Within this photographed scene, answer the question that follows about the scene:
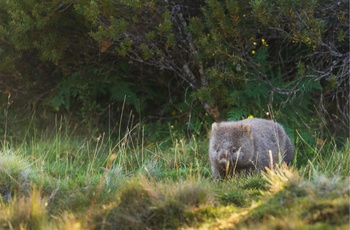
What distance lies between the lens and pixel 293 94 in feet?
27.5

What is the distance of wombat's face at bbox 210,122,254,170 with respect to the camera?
6691 millimetres

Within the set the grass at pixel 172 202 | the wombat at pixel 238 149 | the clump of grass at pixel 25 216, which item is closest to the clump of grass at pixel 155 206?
the grass at pixel 172 202

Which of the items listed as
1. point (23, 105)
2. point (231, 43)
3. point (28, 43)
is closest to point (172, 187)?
point (231, 43)

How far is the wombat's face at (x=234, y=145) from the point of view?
669 cm

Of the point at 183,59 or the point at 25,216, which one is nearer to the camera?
the point at 25,216

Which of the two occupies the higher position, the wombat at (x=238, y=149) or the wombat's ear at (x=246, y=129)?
the wombat's ear at (x=246, y=129)

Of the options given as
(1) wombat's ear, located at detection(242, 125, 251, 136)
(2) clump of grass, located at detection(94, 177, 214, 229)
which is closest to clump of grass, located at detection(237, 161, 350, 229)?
(2) clump of grass, located at detection(94, 177, 214, 229)

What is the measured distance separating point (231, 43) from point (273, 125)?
1220mm

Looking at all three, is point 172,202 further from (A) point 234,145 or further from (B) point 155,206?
Result: (A) point 234,145

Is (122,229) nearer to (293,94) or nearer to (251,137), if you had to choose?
(251,137)

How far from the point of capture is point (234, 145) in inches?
265

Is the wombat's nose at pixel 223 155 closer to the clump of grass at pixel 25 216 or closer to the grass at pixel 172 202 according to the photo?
the grass at pixel 172 202

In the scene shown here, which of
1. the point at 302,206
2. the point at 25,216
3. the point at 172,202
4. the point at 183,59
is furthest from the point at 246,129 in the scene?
the point at 25,216

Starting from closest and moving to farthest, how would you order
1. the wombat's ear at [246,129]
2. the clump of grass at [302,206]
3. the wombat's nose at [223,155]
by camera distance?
the clump of grass at [302,206]
the wombat's nose at [223,155]
the wombat's ear at [246,129]
